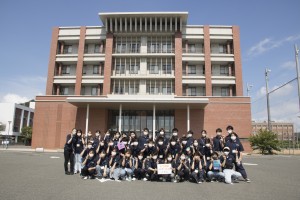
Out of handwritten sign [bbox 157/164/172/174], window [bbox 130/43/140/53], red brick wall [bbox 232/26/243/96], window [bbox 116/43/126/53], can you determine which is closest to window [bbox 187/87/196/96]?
red brick wall [bbox 232/26/243/96]

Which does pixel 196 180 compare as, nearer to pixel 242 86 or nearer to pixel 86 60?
pixel 242 86

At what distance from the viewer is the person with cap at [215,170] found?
9477 mm

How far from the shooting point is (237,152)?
9.77 metres

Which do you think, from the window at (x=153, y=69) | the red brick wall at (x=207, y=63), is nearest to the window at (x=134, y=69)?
the window at (x=153, y=69)

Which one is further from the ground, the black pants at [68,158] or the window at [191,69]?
the window at [191,69]

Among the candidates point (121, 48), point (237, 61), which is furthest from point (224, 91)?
point (121, 48)

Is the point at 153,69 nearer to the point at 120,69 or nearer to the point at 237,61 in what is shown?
the point at 120,69

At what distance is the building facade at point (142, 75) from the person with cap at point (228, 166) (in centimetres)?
2115

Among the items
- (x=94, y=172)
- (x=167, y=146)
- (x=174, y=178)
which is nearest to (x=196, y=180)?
(x=174, y=178)

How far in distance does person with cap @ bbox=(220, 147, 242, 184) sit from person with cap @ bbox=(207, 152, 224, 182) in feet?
0.76

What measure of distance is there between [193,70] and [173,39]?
5400 millimetres

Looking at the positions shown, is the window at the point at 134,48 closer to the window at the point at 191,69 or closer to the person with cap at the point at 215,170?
the window at the point at 191,69

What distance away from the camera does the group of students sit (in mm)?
9539

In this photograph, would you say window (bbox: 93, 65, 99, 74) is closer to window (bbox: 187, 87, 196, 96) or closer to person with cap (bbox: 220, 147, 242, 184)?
window (bbox: 187, 87, 196, 96)
